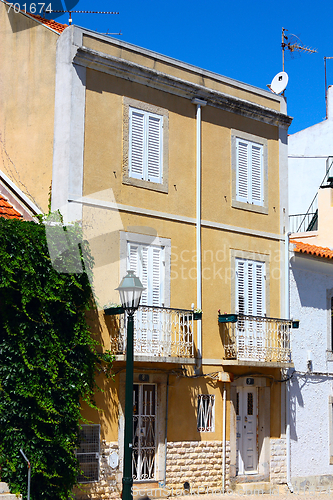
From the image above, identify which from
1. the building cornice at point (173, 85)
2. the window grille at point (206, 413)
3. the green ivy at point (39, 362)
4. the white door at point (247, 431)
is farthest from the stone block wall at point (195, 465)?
the building cornice at point (173, 85)

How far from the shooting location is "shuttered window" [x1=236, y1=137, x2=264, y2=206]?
17688mm

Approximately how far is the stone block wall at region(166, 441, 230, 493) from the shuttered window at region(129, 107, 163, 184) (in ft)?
20.0

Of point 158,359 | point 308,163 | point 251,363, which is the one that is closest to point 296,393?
point 251,363

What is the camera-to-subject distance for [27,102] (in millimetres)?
16219

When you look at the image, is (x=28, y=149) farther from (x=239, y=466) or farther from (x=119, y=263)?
(x=239, y=466)

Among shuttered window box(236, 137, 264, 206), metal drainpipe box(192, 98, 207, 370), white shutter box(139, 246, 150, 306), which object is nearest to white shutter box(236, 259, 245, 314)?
metal drainpipe box(192, 98, 207, 370)

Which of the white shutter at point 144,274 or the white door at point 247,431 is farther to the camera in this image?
the white door at point 247,431

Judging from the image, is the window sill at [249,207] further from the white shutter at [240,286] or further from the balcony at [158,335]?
the balcony at [158,335]

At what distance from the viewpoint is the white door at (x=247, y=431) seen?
16938mm

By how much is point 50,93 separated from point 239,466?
9899 mm

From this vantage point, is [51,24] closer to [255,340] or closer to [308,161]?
[255,340]

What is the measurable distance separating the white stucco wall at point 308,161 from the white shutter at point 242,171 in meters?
9.51

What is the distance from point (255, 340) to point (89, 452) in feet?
16.3

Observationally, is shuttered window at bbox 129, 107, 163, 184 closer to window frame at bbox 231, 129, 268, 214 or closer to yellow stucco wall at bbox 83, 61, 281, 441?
yellow stucco wall at bbox 83, 61, 281, 441
